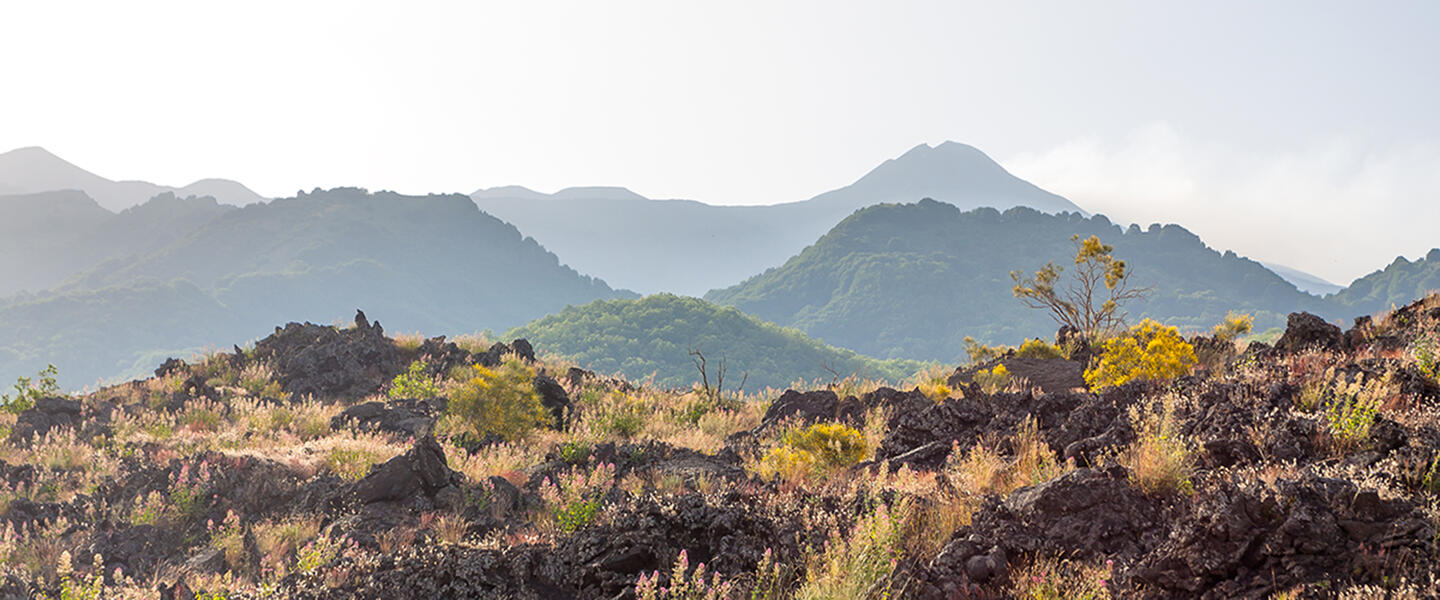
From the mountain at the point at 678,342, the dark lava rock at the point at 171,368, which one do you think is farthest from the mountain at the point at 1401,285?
the dark lava rock at the point at 171,368

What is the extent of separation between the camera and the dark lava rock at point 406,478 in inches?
296

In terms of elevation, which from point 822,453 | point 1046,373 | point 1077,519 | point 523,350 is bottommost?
point 523,350

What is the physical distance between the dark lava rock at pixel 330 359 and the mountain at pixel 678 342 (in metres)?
93.8

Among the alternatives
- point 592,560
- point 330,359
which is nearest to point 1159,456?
point 592,560

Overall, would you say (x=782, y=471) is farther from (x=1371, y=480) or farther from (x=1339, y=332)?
(x=1339, y=332)

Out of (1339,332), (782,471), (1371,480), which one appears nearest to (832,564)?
(1371,480)

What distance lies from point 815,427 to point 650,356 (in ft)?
394

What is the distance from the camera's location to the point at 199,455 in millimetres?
9328

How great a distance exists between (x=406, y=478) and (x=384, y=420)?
618 centimetres

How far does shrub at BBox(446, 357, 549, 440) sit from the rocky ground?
0.53 ft

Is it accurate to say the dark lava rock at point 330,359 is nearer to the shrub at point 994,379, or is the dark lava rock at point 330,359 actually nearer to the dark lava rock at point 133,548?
the dark lava rock at point 133,548

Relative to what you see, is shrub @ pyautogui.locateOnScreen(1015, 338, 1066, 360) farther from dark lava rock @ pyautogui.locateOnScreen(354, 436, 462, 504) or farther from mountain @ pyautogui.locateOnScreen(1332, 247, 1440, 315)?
mountain @ pyautogui.locateOnScreen(1332, 247, 1440, 315)

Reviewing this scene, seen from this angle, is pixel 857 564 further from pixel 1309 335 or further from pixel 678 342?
pixel 678 342

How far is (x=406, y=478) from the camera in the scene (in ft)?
25.0
